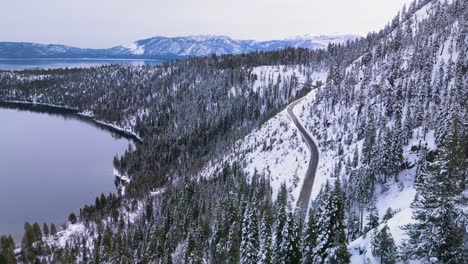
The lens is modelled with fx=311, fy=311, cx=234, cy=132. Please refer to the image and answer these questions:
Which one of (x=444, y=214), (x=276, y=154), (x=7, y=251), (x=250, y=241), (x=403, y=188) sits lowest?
(x=7, y=251)

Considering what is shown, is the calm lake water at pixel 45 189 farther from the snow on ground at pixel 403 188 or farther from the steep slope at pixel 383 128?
the snow on ground at pixel 403 188

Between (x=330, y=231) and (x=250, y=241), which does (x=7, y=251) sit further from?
(x=330, y=231)

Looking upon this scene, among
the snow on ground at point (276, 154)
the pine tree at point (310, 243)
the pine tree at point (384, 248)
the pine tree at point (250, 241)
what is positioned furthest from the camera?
the snow on ground at point (276, 154)

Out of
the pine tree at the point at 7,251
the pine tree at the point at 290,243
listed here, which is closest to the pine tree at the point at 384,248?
the pine tree at the point at 290,243

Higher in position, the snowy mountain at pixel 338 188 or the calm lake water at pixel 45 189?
the snowy mountain at pixel 338 188

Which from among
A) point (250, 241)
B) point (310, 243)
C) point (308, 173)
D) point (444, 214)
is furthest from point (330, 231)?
point (308, 173)

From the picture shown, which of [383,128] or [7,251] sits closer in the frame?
[7,251]

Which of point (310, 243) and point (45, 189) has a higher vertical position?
point (310, 243)

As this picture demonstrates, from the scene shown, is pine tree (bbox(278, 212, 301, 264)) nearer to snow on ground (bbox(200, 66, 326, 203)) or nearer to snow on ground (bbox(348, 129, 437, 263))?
snow on ground (bbox(348, 129, 437, 263))
